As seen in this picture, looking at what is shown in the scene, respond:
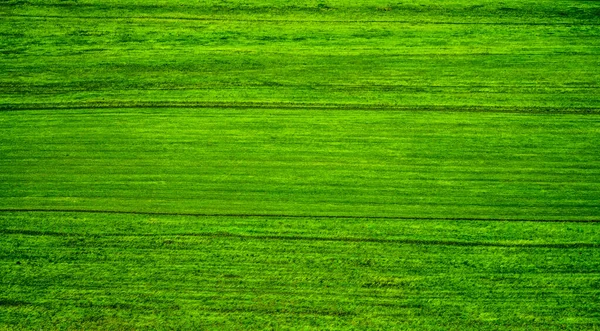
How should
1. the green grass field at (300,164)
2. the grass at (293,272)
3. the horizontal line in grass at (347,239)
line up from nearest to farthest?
the grass at (293,272) < the green grass field at (300,164) < the horizontal line in grass at (347,239)

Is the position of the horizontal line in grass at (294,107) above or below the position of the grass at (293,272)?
above

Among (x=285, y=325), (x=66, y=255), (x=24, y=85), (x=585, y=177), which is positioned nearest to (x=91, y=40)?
(x=24, y=85)

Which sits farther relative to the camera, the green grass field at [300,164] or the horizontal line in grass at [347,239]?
the horizontal line in grass at [347,239]

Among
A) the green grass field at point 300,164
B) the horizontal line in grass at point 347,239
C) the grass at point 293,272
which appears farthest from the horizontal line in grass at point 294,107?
the horizontal line in grass at point 347,239

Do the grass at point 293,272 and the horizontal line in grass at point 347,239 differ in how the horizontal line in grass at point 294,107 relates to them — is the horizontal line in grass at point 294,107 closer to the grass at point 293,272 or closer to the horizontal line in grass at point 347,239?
the grass at point 293,272

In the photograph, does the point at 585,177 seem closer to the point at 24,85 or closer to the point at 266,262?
the point at 266,262

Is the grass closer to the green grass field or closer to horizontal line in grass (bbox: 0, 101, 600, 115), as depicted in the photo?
the green grass field

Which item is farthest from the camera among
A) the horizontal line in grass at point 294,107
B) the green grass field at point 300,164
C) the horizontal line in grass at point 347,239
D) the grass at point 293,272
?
the horizontal line in grass at point 294,107
